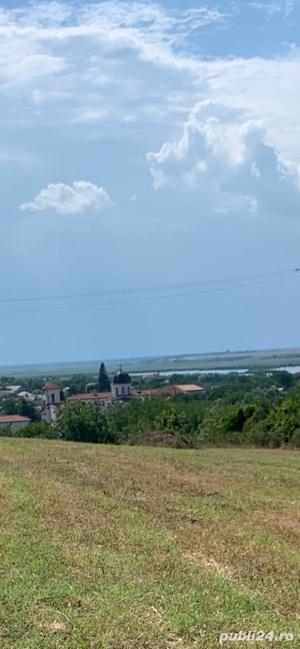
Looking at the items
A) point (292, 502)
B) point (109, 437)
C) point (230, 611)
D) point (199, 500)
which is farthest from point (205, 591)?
point (109, 437)

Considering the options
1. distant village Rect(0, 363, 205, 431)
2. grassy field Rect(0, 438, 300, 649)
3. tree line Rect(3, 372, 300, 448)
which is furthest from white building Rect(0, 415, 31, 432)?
grassy field Rect(0, 438, 300, 649)

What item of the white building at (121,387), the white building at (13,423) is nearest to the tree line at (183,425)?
the white building at (13,423)

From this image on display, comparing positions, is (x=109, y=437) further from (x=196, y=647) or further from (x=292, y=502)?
(x=196, y=647)

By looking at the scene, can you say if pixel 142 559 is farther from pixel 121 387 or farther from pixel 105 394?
pixel 105 394

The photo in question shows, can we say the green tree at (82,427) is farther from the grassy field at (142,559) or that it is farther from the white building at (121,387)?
the white building at (121,387)

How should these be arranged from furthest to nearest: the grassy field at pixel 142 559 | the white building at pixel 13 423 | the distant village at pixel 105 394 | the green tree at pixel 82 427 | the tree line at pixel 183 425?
the distant village at pixel 105 394 → the white building at pixel 13 423 → the green tree at pixel 82 427 → the tree line at pixel 183 425 → the grassy field at pixel 142 559

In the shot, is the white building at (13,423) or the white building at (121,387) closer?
the white building at (13,423)

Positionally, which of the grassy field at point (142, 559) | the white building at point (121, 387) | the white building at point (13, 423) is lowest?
the white building at point (13, 423)

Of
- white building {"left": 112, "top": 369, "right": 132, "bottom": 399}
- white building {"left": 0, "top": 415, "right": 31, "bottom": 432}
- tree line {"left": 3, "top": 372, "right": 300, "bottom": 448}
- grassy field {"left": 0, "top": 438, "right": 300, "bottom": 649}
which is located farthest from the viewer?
white building {"left": 112, "top": 369, "right": 132, "bottom": 399}

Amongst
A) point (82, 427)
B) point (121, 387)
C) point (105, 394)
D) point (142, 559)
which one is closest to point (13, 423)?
point (82, 427)

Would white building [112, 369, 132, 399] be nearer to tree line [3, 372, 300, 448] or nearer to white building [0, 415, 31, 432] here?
white building [0, 415, 31, 432]
